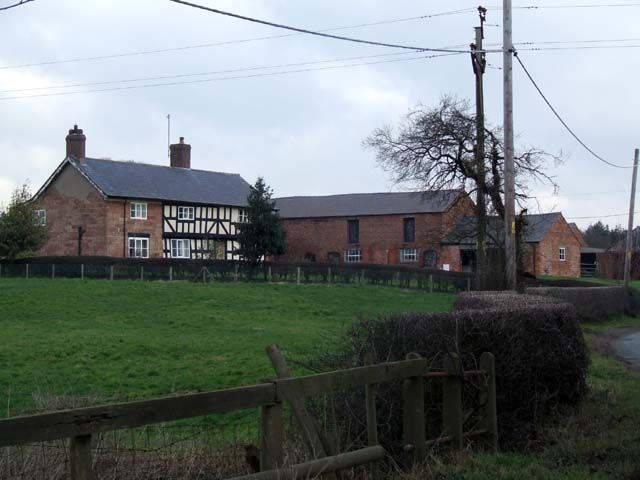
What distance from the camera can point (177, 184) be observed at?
6431cm

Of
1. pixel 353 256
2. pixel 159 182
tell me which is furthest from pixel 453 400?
pixel 353 256

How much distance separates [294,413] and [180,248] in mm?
57175

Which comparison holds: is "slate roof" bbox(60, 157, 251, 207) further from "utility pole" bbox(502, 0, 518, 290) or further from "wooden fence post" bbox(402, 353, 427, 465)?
"wooden fence post" bbox(402, 353, 427, 465)

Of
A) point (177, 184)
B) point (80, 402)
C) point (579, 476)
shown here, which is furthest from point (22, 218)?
point (579, 476)

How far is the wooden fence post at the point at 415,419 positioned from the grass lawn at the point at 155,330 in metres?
2.72

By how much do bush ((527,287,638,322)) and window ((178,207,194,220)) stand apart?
33654 millimetres

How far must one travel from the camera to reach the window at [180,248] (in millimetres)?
62594

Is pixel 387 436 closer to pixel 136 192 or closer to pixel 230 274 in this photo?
pixel 230 274

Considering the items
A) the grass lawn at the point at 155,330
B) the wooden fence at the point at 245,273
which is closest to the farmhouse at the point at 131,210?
the wooden fence at the point at 245,273

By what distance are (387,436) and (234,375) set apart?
34.6 ft

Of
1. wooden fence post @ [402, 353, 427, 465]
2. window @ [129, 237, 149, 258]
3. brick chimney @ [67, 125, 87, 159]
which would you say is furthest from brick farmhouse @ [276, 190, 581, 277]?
wooden fence post @ [402, 353, 427, 465]

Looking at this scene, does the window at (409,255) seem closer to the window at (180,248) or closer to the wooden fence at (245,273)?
the window at (180,248)

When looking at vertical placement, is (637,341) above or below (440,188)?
below

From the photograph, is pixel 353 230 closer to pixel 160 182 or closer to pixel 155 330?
pixel 160 182
